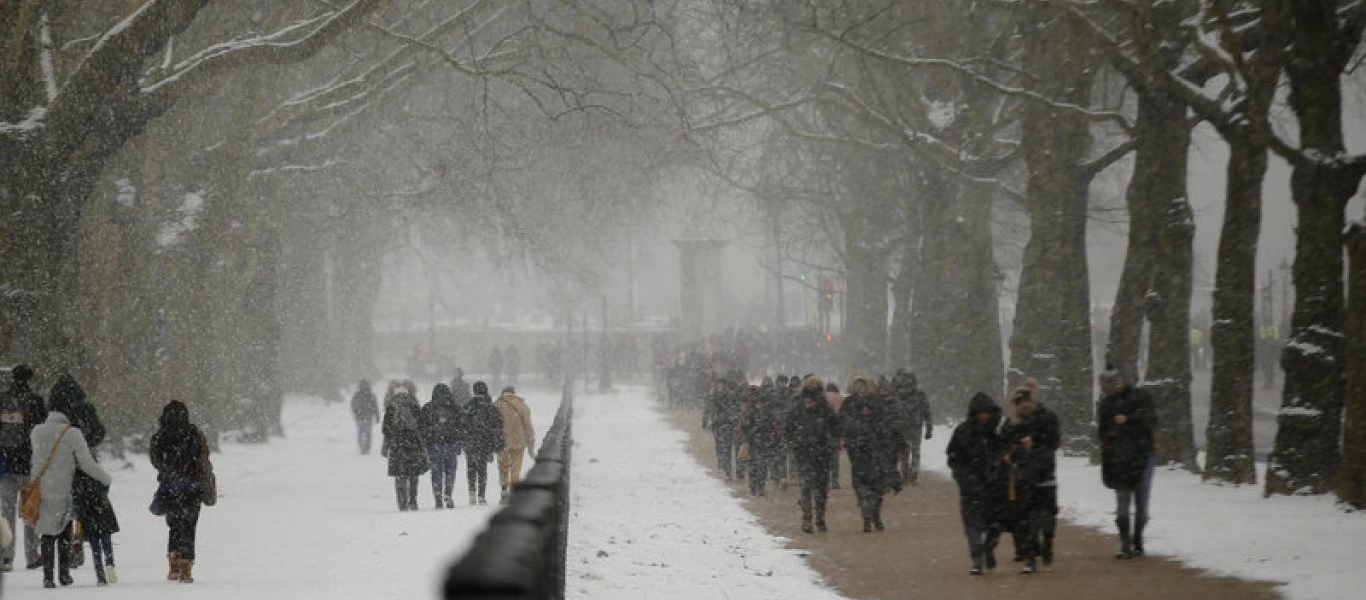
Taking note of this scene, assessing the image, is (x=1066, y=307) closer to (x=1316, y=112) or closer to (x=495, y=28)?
(x=1316, y=112)

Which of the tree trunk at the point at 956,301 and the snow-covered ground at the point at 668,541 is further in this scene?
the tree trunk at the point at 956,301

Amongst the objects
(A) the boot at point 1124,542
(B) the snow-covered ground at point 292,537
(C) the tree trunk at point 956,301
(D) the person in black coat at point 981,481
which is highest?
(C) the tree trunk at point 956,301

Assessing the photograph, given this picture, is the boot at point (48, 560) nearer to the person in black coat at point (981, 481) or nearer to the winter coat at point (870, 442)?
the person in black coat at point (981, 481)

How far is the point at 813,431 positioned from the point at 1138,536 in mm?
4203

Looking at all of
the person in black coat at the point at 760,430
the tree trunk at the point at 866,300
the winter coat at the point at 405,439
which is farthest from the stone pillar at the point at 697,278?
the winter coat at the point at 405,439

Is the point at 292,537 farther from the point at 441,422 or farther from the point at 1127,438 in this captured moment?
the point at 1127,438

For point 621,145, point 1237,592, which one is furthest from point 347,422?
point 1237,592

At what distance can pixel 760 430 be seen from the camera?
24859 millimetres

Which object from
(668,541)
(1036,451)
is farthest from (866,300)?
(1036,451)

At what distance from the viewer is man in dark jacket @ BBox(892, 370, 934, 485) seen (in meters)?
25.1

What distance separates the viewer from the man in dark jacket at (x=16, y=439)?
609 inches

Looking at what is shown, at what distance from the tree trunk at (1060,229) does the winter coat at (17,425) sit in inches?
595

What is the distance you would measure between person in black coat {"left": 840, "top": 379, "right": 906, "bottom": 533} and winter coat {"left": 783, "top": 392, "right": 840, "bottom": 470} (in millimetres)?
270

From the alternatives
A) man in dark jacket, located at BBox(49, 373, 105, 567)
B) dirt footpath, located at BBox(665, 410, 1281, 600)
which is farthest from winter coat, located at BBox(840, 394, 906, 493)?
man in dark jacket, located at BBox(49, 373, 105, 567)
